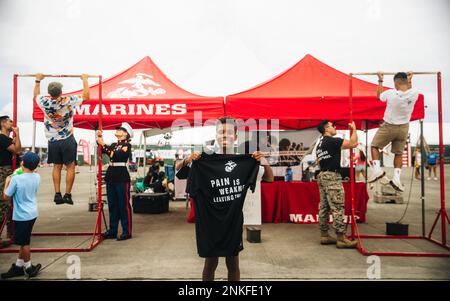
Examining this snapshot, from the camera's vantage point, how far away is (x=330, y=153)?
543cm

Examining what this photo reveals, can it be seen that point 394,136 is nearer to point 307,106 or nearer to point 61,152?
point 307,106

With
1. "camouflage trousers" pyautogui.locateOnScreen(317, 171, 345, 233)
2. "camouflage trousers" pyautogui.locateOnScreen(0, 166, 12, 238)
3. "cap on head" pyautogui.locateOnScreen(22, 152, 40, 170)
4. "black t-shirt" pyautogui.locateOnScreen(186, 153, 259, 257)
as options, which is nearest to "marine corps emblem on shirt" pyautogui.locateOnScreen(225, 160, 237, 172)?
"black t-shirt" pyautogui.locateOnScreen(186, 153, 259, 257)

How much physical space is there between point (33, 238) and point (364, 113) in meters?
6.45

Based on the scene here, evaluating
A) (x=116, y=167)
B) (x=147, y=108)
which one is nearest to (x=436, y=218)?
(x=147, y=108)

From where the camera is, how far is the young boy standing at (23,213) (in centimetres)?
402

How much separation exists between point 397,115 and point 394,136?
0.33 metres

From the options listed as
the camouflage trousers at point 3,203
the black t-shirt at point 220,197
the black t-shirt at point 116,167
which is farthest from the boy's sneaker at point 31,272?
the black t-shirt at point 220,197

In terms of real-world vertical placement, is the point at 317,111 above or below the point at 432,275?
above

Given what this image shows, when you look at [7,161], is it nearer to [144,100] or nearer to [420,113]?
[144,100]

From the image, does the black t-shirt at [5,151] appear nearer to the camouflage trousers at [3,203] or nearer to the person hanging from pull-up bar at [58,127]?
the camouflage trousers at [3,203]

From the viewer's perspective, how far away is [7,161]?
5668 mm

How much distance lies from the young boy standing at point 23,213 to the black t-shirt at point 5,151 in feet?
6.09

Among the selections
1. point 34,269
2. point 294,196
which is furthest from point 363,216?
point 34,269

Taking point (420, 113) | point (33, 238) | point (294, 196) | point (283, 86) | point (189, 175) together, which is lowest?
point (33, 238)
